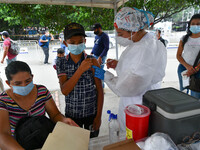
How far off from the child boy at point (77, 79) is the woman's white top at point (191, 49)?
1855mm

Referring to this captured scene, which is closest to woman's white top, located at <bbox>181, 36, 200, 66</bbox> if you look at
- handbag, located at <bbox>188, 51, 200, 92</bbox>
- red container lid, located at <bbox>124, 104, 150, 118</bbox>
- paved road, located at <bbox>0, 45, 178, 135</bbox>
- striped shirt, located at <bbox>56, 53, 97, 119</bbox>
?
handbag, located at <bbox>188, 51, 200, 92</bbox>

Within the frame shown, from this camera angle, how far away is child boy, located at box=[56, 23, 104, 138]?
1479 mm

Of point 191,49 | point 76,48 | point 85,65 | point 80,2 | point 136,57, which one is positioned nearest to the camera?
point 136,57

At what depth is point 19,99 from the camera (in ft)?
4.32

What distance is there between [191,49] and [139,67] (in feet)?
5.92

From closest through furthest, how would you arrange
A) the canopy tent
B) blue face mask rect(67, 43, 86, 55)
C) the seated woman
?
1. the seated woman
2. blue face mask rect(67, 43, 86, 55)
3. the canopy tent

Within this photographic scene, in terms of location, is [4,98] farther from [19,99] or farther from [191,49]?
[191,49]

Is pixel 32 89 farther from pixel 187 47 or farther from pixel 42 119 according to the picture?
pixel 187 47

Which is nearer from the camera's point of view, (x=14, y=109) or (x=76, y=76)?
(x=14, y=109)

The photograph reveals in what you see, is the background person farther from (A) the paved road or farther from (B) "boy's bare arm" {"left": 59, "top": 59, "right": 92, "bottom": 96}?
(B) "boy's bare arm" {"left": 59, "top": 59, "right": 92, "bottom": 96}

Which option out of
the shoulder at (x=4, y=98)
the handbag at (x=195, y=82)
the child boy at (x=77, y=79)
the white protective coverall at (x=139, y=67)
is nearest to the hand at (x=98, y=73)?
the child boy at (x=77, y=79)

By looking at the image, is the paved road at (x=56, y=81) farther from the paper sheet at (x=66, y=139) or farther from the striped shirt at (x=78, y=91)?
the paper sheet at (x=66, y=139)

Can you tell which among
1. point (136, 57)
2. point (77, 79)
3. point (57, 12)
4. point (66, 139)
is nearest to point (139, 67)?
point (136, 57)

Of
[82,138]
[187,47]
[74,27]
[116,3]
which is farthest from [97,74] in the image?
[116,3]
